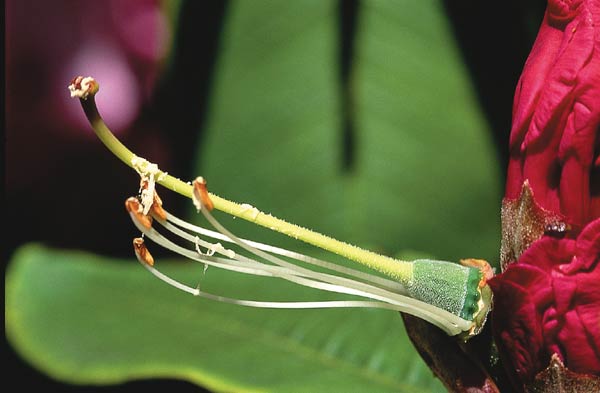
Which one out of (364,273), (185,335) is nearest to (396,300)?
(364,273)

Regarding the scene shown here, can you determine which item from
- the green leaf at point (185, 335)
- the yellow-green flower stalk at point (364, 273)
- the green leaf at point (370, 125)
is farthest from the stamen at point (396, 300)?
the green leaf at point (370, 125)

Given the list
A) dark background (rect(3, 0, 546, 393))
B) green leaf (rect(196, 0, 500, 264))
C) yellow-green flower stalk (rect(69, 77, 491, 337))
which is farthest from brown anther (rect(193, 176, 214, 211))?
green leaf (rect(196, 0, 500, 264))

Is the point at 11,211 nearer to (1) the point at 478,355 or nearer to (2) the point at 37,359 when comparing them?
(2) the point at 37,359

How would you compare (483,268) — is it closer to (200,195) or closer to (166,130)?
(200,195)

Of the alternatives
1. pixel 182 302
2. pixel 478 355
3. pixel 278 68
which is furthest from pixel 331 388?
pixel 278 68

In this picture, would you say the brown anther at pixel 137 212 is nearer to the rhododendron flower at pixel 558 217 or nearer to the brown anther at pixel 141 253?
the brown anther at pixel 141 253

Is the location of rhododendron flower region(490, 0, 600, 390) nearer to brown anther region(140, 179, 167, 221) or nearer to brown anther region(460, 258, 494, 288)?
brown anther region(460, 258, 494, 288)

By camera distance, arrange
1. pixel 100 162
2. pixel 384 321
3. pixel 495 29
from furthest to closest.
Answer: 1. pixel 100 162
2. pixel 495 29
3. pixel 384 321
